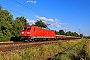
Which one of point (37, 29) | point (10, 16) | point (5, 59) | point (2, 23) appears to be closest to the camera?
point (5, 59)

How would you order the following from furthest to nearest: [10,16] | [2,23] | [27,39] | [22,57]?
[10,16] < [2,23] < [27,39] < [22,57]

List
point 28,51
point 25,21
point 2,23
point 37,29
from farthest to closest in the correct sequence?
1. point 25,21
2. point 2,23
3. point 37,29
4. point 28,51

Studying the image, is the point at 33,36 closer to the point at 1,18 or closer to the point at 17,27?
the point at 1,18

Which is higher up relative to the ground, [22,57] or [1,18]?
[1,18]

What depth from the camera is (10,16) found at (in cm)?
4769

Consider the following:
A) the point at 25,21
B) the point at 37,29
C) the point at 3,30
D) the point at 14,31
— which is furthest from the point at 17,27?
the point at 25,21

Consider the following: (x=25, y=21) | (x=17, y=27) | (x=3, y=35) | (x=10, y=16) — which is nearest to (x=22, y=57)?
Answer: (x=3, y=35)

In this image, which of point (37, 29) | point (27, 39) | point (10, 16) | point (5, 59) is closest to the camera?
point (5, 59)

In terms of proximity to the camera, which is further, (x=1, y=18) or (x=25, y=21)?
(x=25, y=21)

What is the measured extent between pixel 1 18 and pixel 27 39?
12312mm

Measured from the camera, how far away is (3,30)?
4388 centimetres

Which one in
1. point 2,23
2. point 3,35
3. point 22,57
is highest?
point 2,23

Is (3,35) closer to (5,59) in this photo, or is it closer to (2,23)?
(2,23)

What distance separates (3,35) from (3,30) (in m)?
1.31
